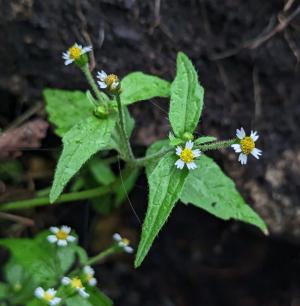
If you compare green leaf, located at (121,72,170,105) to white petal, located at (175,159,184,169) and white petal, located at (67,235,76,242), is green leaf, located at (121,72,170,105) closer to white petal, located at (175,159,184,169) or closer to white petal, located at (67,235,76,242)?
white petal, located at (175,159,184,169)

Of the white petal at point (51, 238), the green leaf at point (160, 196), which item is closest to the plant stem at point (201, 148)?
the green leaf at point (160, 196)

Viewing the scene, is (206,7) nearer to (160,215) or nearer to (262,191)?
(262,191)

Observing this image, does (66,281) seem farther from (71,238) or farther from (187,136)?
(187,136)

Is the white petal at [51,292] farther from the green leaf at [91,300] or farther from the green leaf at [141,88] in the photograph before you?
the green leaf at [141,88]

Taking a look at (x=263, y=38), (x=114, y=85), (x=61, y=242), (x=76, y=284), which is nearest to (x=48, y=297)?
(x=76, y=284)

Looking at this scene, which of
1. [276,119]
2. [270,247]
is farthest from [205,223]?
[276,119]
